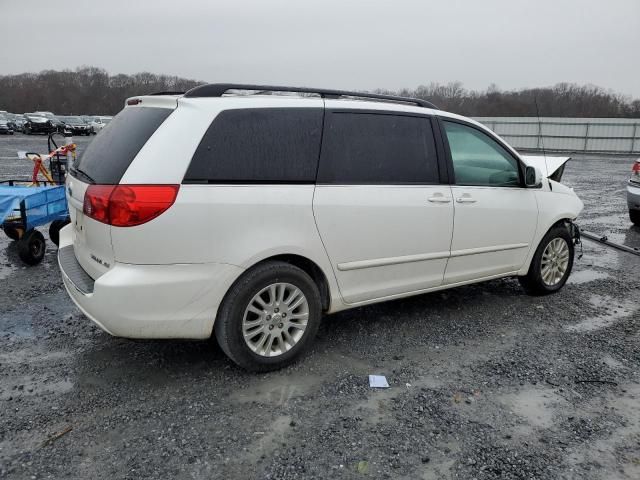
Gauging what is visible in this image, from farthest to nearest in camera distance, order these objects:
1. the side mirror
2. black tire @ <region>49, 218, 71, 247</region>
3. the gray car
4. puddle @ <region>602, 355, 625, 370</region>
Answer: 1. the gray car
2. black tire @ <region>49, 218, 71, 247</region>
3. the side mirror
4. puddle @ <region>602, 355, 625, 370</region>

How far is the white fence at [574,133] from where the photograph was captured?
1191 inches

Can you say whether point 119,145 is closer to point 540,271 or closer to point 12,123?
point 540,271

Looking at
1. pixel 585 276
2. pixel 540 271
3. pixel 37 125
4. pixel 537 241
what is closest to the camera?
pixel 537 241

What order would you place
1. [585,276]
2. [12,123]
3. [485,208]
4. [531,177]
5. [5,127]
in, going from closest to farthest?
[485,208] < [531,177] < [585,276] < [5,127] < [12,123]

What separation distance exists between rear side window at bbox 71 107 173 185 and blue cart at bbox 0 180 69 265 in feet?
8.77

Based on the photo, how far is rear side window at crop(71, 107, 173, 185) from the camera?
3180 mm

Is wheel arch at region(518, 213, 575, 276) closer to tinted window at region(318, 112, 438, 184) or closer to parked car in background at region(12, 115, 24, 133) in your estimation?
tinted window at region(318, 112, 438, 184)

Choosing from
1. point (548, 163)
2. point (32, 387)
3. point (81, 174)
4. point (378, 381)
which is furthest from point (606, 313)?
point (32, 387)

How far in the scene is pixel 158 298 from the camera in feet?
10.1

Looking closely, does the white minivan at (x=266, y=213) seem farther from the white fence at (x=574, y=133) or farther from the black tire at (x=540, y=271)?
the white fence at (x=574, y=133)

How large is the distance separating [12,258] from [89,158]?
3.47m

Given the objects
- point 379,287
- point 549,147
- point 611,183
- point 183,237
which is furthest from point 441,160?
point 549,147

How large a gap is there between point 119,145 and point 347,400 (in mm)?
2171

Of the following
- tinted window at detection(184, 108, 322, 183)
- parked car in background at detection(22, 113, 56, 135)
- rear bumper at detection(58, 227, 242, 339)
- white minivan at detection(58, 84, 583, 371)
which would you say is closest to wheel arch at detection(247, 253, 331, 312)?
white minivan at detection(58, 84, 583, 371)
